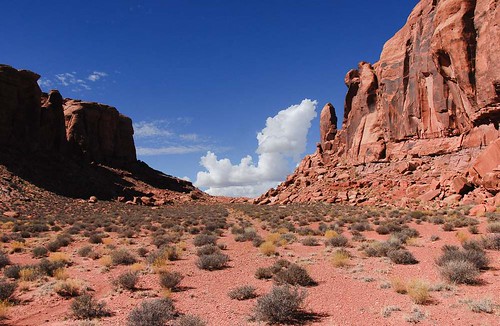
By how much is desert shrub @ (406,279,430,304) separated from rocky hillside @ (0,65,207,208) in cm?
4378

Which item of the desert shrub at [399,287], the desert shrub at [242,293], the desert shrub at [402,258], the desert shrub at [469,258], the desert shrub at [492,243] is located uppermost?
the desert shrub at [492,243]

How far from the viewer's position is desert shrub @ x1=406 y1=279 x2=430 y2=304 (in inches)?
310

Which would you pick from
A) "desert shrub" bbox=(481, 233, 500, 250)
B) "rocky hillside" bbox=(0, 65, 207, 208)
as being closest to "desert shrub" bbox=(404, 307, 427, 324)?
"desert shrub" bbox=(481, 233, 500, 250)

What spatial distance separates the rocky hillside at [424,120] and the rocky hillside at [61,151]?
31.7 m

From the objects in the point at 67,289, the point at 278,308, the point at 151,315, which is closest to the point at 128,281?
the point at 67,289

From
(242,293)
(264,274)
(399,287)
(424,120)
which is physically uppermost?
(424,120)

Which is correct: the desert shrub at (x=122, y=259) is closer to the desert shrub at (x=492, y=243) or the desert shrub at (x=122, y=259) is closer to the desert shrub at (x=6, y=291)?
the desert shrub at (x=6, y=291)

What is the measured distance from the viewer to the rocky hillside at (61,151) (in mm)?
49688

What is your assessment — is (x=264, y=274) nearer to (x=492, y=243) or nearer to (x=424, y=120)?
(x=492, y=243)

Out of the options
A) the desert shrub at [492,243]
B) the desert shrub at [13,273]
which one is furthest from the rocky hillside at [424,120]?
the desert shrub at [13,273]

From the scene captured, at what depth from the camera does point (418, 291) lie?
804 centimetres

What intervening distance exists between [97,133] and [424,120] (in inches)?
2807

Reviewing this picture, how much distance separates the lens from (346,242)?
1642 centimetres

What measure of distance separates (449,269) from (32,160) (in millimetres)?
61395
